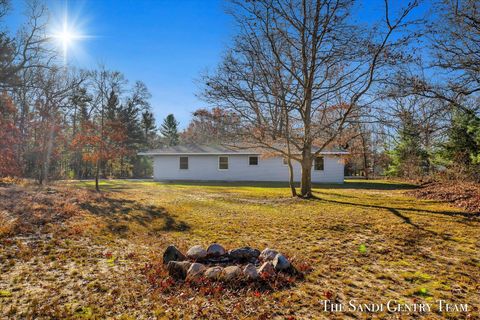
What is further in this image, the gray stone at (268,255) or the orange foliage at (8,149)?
the orange foliage at (8,149)

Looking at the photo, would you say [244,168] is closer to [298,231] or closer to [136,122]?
[298,231]

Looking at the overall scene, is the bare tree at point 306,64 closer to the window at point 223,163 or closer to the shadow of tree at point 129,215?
the shadow of tree at point 129,215

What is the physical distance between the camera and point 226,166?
22.5m

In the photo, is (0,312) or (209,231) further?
(209,231)

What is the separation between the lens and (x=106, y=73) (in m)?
32.3

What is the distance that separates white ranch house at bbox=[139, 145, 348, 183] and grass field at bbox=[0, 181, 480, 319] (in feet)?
37.1

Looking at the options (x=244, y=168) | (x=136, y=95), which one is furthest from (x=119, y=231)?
(x=136, y=95)

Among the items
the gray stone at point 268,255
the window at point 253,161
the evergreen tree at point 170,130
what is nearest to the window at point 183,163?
the window at point 253,161

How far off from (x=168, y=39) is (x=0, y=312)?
33.4ft

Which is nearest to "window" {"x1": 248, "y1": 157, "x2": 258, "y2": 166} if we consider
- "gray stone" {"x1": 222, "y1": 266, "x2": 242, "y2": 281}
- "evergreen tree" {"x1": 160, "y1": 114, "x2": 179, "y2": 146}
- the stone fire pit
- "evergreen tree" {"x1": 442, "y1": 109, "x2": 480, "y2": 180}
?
"evergreen tree" {"x1": 442, "y1": 109, "x2": 480, "y2": 180}

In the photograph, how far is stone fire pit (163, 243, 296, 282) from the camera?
3693 millimetres

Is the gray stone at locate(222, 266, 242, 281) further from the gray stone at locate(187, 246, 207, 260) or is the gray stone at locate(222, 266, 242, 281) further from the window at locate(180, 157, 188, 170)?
the window at locate(180, 157, 188, 170)

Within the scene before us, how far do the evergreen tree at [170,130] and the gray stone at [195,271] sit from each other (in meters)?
41.6

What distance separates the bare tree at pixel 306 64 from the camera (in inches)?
378
